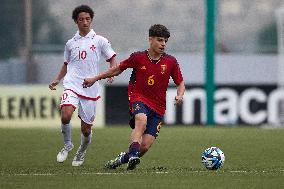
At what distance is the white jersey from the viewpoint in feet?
51.5

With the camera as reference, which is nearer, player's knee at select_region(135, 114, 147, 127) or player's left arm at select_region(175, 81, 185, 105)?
player's left arm at select_region(175, 81, 185, 105)

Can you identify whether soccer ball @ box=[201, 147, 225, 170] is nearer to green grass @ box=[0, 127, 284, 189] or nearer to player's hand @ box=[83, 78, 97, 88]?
green grass @ box=[0, 127, 284, 189]

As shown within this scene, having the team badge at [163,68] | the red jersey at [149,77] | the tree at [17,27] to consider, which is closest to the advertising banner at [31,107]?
the tree at [17,27]

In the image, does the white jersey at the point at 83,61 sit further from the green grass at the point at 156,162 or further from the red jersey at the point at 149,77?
the red jersey at the point at 149,77

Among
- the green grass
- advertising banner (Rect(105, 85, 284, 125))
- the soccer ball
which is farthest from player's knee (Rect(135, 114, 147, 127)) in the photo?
advertising banner (Rect(105, 85, 284, 125))

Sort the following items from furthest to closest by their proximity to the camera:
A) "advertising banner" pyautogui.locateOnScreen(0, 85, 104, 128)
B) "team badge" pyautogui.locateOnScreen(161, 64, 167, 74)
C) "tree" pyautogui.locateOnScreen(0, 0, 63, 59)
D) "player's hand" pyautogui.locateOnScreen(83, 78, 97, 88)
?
"tree" pyautogui.locateOnScreen(0, 0, 63, 59)
"advertising banner" pyautogui.locateOnScreen(0, 85, 104, 128)
"player's hand" pyautogui.locateOnScreen(83, 78, 97, 88)
"team badge" pyautogui.locateOnScreen(161, 64, 167, 74)

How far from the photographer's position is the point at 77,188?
463 inches

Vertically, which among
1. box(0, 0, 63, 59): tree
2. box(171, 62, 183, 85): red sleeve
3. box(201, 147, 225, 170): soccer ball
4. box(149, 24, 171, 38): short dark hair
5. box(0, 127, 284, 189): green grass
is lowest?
box(0, 127, 284, 189): green grass

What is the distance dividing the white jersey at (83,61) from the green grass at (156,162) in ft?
3.37

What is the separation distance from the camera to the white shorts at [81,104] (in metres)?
15.6

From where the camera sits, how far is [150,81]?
14.2m

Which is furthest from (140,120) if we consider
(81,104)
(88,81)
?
(81,104)

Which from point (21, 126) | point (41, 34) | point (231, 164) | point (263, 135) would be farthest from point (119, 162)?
point (41, 34)

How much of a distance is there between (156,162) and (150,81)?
6.65 feet
